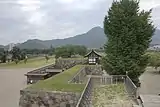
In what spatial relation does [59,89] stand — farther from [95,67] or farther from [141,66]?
[95,67]

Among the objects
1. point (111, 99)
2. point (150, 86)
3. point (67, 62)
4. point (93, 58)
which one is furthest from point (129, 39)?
point (67, 62)

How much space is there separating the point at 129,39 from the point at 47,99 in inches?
297

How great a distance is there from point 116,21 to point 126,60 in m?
2.73

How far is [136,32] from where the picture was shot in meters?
15.4

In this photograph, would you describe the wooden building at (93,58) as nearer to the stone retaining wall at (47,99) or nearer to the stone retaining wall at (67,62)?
the stone retaining wall at (67,62)

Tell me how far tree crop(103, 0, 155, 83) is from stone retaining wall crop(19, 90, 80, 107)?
21.3 feet

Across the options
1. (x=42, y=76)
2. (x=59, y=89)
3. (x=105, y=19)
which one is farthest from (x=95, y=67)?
(x=59, y=89)

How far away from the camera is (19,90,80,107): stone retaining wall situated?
9781 millimetres

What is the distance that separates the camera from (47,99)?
33.0 feet

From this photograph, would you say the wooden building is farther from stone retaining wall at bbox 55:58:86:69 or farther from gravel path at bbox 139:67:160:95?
gravel path at bbox 139:67:160:95

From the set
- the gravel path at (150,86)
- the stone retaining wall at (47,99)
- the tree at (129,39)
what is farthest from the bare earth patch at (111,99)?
the tree at (129,39)

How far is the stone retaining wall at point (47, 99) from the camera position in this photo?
9781 mm

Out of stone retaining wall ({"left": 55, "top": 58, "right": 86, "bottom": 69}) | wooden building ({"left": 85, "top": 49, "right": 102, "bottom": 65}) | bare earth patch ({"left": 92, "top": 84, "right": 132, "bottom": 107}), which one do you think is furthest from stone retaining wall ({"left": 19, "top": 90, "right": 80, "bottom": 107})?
stone retaining wall ({"left": 55, "top": 58, "right": 86, "bottom": 69})

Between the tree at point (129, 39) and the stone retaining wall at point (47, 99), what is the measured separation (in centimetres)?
650
